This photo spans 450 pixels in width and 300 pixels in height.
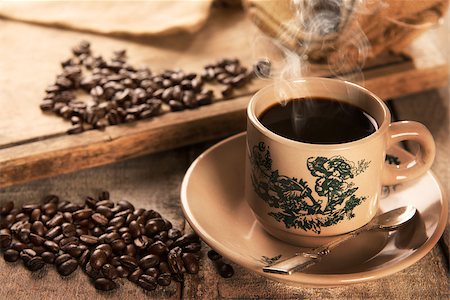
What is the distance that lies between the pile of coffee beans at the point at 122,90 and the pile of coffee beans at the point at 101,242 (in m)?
0.28

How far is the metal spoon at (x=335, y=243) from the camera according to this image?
1194 millimetres

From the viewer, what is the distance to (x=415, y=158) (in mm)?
1422

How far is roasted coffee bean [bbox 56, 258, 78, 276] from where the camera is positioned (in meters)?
1.36

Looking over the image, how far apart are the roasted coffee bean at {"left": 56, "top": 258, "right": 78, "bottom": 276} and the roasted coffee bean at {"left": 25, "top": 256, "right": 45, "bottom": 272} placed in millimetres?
38

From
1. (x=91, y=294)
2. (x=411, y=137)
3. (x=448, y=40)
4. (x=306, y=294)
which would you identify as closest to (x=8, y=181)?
(x=91, y=294)

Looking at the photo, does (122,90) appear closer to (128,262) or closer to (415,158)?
(128,262)

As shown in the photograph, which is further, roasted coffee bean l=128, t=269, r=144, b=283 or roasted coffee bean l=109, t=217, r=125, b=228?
roasted coffee bean l=109, t=217, r=125, b=228

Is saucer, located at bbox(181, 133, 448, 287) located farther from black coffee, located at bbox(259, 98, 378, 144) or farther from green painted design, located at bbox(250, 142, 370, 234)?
black coffee, located at bbox(259, 98, 378, 144)

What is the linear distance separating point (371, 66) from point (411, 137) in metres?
0.63

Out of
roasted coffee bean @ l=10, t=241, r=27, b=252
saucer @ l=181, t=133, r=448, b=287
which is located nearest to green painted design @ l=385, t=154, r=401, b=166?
saucer @ l=181, t=133, r=448, b=287

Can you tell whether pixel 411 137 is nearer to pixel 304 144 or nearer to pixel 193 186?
pixel 304 144

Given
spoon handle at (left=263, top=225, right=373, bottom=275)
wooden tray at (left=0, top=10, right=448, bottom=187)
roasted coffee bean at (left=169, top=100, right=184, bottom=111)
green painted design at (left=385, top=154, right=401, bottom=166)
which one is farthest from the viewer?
roasted coffee bean at (left=169, top=100, right=184, bottom=111)

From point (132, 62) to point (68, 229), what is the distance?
0.76 metres

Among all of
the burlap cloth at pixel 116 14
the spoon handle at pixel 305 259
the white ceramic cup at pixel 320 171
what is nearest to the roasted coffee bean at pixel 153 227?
the white ceramic cup at pixel 320 171
